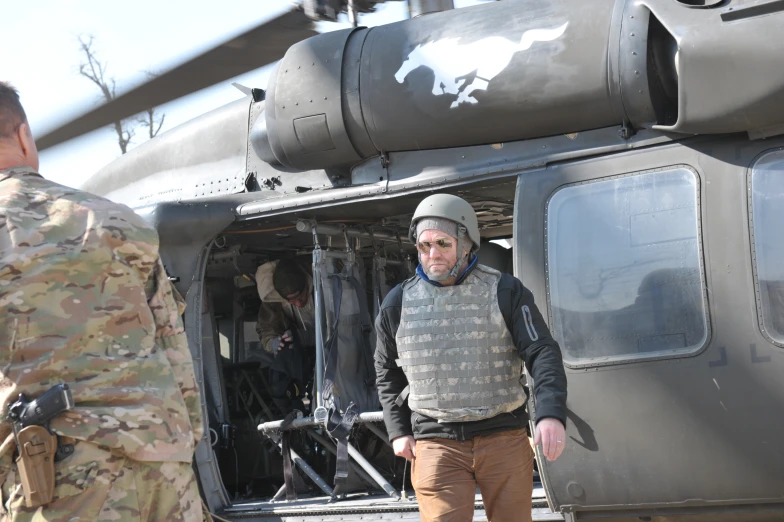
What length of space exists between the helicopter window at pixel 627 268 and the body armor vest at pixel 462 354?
580 mm

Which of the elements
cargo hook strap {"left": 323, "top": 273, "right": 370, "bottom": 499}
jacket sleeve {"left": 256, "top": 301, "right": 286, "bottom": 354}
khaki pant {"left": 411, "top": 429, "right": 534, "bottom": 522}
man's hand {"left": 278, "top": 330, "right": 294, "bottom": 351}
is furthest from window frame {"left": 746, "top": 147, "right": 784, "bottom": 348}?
jacket sleeve {"left": 256, "top": 301, "right": 286, "bottom": 354}

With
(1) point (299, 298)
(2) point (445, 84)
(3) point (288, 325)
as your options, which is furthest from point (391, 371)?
(3) point (288, 325)

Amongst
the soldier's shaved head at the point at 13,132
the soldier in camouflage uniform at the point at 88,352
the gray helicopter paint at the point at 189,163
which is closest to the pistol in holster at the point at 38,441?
the soldier in camouflage uniform at the point at 88,352

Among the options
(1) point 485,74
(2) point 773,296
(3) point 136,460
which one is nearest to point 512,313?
(2) point 773,296

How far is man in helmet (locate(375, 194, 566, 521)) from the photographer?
12.1 feet

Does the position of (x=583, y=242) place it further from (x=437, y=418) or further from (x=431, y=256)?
(x=437, y=418)

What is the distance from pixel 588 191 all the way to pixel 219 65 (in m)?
1.97

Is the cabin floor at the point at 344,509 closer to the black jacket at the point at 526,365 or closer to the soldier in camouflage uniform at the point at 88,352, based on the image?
the black jacket at the point at 526,365

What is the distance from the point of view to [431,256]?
12.7ft

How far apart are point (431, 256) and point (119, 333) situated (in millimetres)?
1524

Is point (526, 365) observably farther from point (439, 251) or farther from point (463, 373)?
point (439, 251)

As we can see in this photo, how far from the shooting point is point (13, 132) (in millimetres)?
2797

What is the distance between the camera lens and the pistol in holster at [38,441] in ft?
8.00

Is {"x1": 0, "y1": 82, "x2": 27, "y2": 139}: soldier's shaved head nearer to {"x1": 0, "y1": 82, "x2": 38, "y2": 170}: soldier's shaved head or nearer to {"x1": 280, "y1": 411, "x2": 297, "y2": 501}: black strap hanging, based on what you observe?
{"x1": 0, "y1": 82, "x2": 38, "y2": 170}: soldier's shaved head
